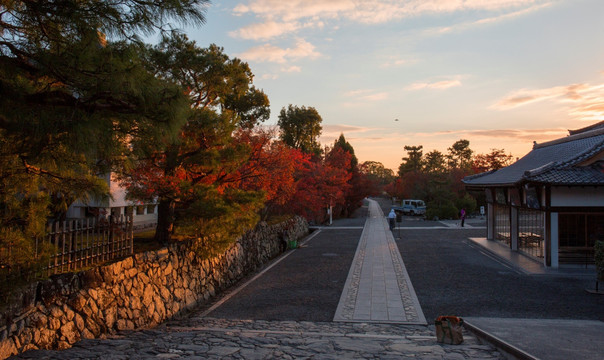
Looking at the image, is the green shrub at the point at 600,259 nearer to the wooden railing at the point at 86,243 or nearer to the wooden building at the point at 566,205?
the wooden building at the point at 566,205

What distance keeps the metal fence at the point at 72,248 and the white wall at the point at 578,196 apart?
14878mm

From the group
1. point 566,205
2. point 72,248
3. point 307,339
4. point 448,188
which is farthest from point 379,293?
point 448,188

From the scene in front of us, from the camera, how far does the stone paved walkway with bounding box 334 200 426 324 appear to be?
988 cm

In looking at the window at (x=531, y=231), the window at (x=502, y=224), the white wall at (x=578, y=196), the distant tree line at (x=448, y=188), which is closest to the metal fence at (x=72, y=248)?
the white wall at (x=578, y=196)

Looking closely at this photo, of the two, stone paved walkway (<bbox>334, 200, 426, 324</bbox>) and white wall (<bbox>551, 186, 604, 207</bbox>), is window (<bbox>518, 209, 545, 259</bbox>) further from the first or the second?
stone paved walkway (<bbox>334, 200, 426, 324</bbox>)

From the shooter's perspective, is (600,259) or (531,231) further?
(531,231)

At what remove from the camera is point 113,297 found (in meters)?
8.25

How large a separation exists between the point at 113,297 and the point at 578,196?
15.8m

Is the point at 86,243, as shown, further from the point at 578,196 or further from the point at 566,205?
the point at 578,196

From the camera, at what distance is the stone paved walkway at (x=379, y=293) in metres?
9.88

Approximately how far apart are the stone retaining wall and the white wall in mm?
12694

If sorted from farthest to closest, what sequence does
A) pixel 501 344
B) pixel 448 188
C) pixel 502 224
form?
pixel 448 188, pixel 502 224, pixel 501 344

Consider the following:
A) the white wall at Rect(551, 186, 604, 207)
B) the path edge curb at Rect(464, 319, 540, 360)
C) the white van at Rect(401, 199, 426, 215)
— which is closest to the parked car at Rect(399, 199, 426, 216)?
the white van at Rect(401, 199, 426, 215)

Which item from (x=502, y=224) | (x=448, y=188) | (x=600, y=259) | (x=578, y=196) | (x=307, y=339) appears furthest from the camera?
(x=448, y=188)
